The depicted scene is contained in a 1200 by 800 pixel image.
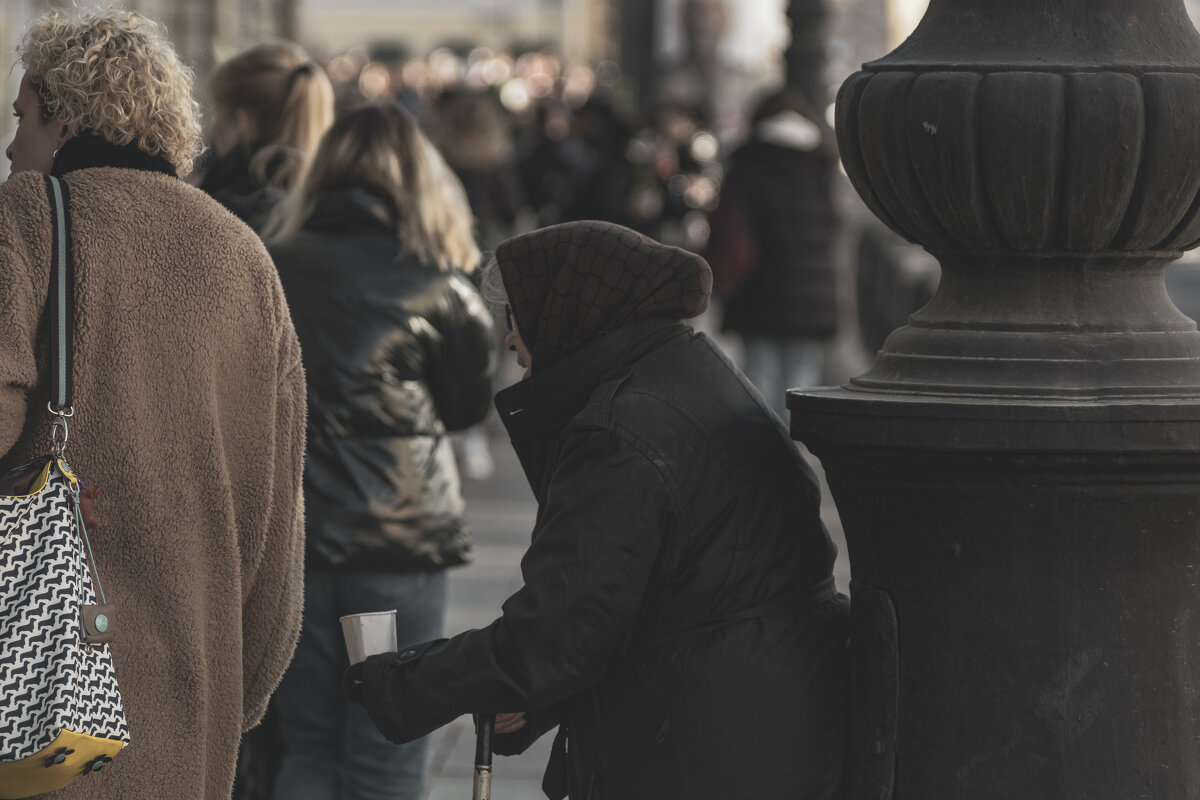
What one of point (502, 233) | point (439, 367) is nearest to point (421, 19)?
point (502, 233)

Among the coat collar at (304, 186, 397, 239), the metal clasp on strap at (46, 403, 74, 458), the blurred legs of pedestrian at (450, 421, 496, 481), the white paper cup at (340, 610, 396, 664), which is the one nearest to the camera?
the metal clasp on strap at (46, 403, 74, 458)

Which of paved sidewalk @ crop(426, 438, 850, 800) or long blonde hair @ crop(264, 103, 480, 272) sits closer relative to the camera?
long blonde hair @ crop(264, 103, 480, 272)

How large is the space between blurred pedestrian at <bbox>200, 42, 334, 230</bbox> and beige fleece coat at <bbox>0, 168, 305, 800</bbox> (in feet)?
6.05

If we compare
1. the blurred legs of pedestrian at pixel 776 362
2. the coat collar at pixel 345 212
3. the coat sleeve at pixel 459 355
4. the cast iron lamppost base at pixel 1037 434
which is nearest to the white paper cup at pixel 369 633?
the cast iron lamppost base at pixel 1037 434

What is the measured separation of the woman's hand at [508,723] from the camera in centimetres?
338

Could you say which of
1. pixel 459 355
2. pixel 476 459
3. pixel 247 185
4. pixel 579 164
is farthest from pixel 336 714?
pixel 579 164

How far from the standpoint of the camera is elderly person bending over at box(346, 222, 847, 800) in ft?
10.0

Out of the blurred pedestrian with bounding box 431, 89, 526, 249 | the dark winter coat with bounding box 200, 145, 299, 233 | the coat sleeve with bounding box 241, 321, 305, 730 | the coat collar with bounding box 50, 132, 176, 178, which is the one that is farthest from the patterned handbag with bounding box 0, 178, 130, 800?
the blurred pedestrian with bounding box 431, 89, 526, 249

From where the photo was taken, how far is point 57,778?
274 cm

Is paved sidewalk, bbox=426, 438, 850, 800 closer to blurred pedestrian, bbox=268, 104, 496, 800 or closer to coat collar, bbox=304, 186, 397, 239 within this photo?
blurred pedestrian, bbox=268, 104, 496, 800

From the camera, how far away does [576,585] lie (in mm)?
3029

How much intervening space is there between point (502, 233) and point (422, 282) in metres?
8.18

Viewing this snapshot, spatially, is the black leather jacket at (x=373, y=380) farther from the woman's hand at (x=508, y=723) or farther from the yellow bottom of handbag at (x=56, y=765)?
the yellow bottom of handbag at (x=56, y=765)

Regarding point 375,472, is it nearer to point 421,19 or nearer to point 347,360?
point 347,360
